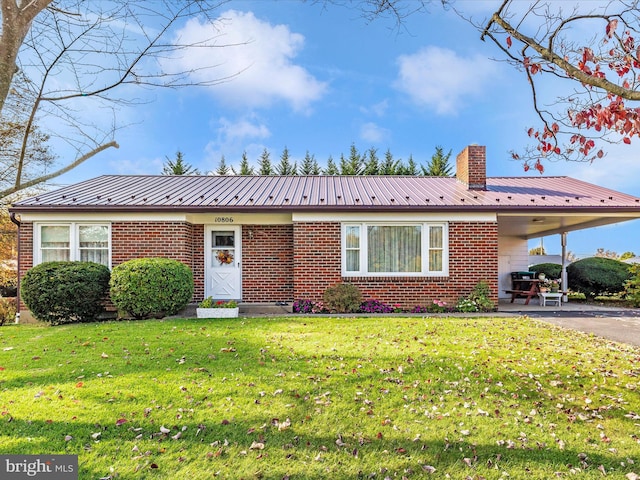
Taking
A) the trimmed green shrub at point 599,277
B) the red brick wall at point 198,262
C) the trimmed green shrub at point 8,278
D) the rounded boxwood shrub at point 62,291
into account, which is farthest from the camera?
the trimmed green shrub at point 8,278

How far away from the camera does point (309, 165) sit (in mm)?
32562

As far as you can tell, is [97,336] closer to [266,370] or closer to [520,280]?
[266,370]

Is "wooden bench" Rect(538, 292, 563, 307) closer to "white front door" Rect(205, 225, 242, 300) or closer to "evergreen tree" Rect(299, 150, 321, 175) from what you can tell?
"white front door" Rect(205, 225, 242, 300)

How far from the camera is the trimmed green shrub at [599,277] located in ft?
48.4

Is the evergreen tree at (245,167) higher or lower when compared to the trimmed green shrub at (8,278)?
higher

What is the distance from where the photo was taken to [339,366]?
18.5 ft

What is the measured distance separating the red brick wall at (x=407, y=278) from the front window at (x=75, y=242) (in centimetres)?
550

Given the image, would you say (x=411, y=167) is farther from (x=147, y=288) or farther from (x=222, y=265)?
(x=147, y=288)

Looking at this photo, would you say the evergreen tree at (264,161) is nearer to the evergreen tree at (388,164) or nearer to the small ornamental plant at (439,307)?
the evergreen tree at (388,164)

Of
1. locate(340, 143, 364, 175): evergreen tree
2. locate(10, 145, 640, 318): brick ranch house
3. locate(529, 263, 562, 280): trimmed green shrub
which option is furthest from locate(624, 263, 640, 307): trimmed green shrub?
locate(340, 143, 364, 175): evergreen tree

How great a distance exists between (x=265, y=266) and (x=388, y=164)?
22.1 metres

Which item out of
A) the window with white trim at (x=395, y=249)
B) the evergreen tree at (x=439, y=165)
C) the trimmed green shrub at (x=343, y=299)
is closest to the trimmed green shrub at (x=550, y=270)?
the window with white trim at (x=395, y=249)

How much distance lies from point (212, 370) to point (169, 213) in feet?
21.8

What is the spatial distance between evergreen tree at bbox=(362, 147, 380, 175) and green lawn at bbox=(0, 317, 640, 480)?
25.2m
